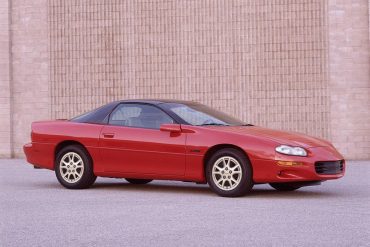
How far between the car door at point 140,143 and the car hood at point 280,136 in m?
0.71

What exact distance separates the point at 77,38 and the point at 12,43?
1822 millimetres

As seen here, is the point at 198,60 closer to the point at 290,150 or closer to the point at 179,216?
the point at 290,150

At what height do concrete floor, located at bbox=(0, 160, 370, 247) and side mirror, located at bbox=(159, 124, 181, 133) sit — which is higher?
side mirror, located at bbox=(159, 124, 181, 133)

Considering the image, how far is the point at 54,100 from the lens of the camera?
69.4 feet

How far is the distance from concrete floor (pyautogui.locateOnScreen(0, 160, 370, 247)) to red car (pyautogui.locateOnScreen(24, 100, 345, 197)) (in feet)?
0.88

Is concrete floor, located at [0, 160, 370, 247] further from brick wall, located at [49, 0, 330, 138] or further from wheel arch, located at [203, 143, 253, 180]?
brick wall, located at [49, 0, 330, 138]

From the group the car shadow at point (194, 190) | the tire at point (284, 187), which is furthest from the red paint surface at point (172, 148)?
the tire at point (284, 187)

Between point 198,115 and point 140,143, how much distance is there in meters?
0.88

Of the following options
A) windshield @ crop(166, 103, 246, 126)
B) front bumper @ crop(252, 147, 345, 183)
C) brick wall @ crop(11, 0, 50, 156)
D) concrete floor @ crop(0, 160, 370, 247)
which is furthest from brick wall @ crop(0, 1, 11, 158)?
front bumper @ crop(252, 147, 345, 183)

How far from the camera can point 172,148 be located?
10.7m

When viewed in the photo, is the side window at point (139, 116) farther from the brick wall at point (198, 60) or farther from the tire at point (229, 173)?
the brick wall at point (198, 60)

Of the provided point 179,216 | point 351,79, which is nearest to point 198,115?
point 179,216

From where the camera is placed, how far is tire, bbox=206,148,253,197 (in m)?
10.1

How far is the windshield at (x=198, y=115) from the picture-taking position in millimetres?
10969
